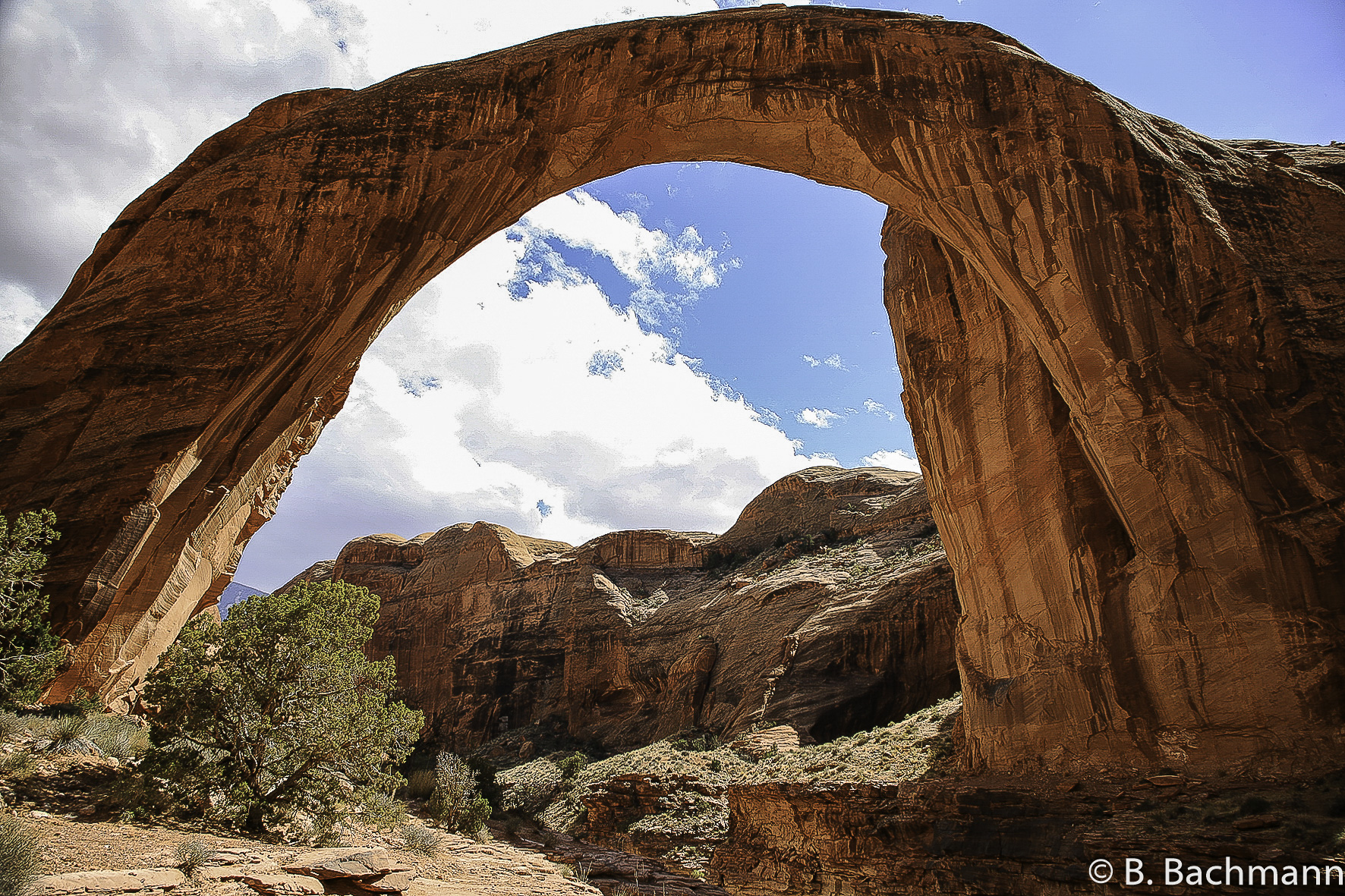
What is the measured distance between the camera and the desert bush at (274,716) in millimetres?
9336

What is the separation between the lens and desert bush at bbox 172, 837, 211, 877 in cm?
630

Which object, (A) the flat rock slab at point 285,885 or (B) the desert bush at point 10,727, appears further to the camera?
(B) the desert bush at point 10,727

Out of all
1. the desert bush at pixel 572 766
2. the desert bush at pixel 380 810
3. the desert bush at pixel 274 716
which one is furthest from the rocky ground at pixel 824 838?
the desert bush at pixel 572 766

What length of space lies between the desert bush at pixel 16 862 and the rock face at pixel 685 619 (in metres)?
24.0

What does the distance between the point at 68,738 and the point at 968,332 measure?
17459mm

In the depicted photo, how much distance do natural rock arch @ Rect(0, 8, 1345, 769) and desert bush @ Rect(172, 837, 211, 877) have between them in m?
4.60

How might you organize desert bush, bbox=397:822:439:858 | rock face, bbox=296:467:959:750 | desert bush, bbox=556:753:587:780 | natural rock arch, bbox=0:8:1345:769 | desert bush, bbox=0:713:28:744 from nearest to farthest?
desert bush, bbox=0:713:28:744 → natural rock arch, bbox=0:8:1345:769 → desert bush, bbox=397:822:439:858 → rock face, bbox=296:467:959:750 → desert bush, bbox=556:753:587:780

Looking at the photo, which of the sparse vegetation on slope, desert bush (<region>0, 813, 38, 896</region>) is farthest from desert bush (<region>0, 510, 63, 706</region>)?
the sparse vegetation on slope

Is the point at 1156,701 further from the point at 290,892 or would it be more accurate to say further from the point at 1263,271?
the point at 290,892

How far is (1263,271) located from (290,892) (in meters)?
14.9

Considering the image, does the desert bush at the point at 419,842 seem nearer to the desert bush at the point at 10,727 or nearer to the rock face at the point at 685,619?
the desert bush at the point at 10,727

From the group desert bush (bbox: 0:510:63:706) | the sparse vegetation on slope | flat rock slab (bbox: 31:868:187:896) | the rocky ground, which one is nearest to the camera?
flat rock slab (bbox: 31:868:187:896)

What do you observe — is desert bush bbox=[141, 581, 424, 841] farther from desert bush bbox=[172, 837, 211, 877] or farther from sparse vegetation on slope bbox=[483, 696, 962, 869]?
sparse vegetation on slope bbox=[483, 696, 962, 869]

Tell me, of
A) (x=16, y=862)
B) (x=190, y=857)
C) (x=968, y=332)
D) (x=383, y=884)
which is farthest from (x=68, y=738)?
(x=968, y=332)
